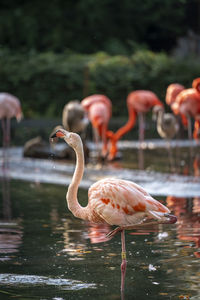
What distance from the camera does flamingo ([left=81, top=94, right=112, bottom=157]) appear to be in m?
15.0

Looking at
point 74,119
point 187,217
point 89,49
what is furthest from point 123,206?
point 89,49

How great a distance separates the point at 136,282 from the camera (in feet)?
18.6

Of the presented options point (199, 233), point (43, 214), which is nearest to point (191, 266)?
point (199, 233)

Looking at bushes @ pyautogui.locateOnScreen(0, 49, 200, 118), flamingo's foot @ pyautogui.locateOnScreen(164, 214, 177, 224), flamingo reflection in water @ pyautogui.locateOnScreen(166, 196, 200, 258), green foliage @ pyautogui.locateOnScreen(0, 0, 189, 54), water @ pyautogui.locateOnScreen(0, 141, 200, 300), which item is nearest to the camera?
water @ pyautogui.locateOnScreen(0, 141, 200, 300)

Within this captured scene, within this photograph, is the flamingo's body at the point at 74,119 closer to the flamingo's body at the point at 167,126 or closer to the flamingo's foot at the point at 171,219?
the flamingo's body at the point at 167,126

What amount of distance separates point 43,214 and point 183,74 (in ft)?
51.0

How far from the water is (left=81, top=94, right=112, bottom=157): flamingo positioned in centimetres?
448

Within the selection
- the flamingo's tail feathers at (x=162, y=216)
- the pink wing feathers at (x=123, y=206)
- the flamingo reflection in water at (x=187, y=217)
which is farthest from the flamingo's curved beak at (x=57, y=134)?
the flamingo reflection in water at (x=187, y=217)

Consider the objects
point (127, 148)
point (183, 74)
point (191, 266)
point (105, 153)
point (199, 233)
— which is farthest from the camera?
point (183, 74)

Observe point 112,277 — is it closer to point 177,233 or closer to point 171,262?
point 171,262

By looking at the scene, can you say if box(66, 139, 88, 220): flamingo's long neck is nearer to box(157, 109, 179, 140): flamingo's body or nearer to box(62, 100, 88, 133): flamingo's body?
box(157, 109, 179, 140): flamingo's body

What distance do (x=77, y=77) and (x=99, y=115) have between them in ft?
27.0

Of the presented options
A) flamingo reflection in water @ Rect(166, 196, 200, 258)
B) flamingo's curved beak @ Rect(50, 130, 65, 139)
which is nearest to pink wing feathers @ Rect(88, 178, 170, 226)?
flamingo's curved beak @ Rect(50, 130, 65, 139)

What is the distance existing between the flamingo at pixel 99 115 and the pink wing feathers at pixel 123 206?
8.71 m
